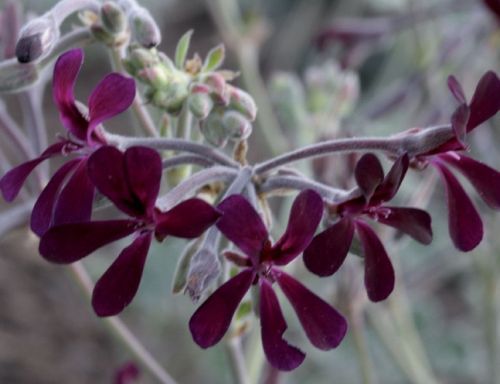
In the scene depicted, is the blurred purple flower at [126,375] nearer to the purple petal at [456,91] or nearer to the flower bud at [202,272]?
the flower bud at [202,272]

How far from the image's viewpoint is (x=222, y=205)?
2.96ft

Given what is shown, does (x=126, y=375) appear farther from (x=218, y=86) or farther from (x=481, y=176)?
(x=481, y=176)

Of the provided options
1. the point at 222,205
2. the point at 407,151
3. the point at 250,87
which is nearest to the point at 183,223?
the point at 222,205

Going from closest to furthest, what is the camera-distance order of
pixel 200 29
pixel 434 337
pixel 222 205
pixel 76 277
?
pixel 222 205, pixel 76 277, pixel 434 337, pixel 200 29

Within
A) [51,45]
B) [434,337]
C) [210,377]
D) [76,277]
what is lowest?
[434,337]

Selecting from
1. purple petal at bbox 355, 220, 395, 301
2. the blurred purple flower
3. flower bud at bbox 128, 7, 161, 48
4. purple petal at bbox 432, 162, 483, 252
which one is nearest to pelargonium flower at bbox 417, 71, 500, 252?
purple petal at bbox 432, 162, 483, 252

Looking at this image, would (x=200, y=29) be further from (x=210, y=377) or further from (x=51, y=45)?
(x=51, y=45)

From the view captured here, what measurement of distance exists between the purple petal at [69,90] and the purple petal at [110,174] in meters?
0.12

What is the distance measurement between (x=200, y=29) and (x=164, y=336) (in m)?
2.10

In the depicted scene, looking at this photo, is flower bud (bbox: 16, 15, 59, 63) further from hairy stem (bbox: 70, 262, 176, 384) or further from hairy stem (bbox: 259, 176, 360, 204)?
hairy stem (bbox: 70, 262, 176, 384)

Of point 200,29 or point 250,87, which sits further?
point 200,29

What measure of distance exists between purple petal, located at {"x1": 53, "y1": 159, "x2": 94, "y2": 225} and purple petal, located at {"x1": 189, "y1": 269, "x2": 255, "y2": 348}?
15cm

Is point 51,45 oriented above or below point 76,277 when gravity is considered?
above

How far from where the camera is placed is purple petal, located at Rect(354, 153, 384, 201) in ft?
3.04
